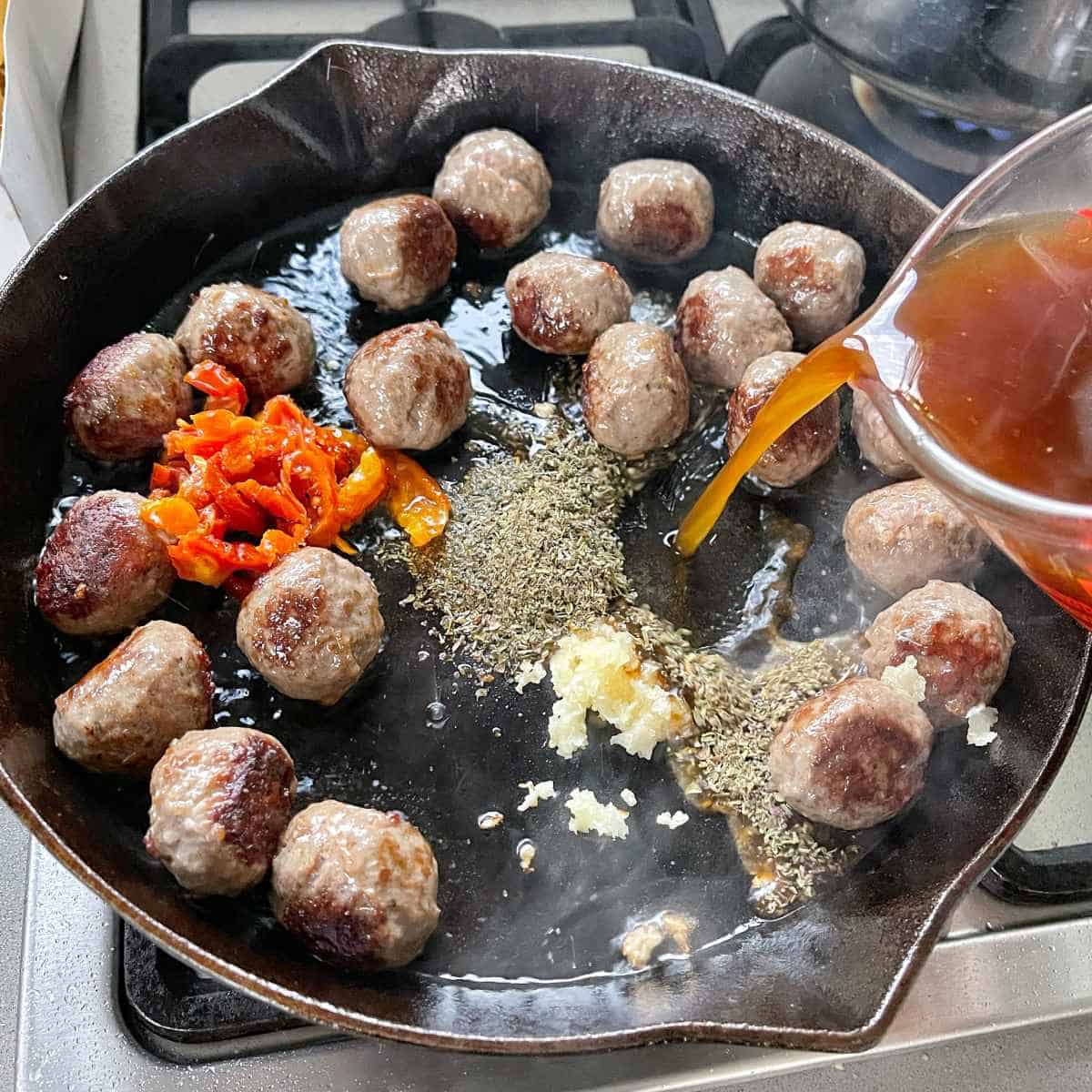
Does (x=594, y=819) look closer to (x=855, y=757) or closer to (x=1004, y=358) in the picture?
(x=855, y=757)

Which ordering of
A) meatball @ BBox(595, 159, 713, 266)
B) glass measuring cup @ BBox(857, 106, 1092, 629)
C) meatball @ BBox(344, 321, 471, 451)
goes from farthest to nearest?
meatball @ BBox(595, 159, 713, 266) → meatball @ BBox(344, 321, 471, 451) → glass measuring cup @ BBox(857, 106, 1092, 629)

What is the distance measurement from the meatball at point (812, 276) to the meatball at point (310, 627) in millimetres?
1136

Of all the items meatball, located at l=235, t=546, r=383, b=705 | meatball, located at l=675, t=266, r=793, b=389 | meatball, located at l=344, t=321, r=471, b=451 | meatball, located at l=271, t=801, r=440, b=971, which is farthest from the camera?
meatball, located at l=675, t=266, r=793, b=389

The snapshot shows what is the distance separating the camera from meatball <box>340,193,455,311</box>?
7.73ft

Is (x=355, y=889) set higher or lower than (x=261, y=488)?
lower

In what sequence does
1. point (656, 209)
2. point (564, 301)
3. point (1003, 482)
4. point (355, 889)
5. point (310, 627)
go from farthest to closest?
point (656, 209), point (564, 301), point (310, 627), point (355, 889), point (1003, 482)

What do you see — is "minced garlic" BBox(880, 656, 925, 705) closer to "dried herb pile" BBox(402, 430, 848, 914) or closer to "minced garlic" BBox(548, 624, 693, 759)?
"dried herb pile" BBox(402, 430, 848, 914)

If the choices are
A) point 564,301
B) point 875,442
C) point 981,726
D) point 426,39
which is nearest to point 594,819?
point 981,726

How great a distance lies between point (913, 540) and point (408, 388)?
3.32 feet

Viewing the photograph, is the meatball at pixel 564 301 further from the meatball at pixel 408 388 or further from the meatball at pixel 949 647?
the meatball at pixel 949 647

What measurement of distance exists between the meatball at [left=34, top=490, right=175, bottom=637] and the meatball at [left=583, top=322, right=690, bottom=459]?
894 mm

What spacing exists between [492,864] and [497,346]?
113 cm

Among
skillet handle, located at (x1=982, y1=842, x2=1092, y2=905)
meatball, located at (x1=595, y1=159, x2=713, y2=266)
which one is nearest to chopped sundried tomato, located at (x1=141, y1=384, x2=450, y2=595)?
meatball, located at (x1=595, y1=159, x2=713, y2=266)

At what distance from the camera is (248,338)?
2.24 m
